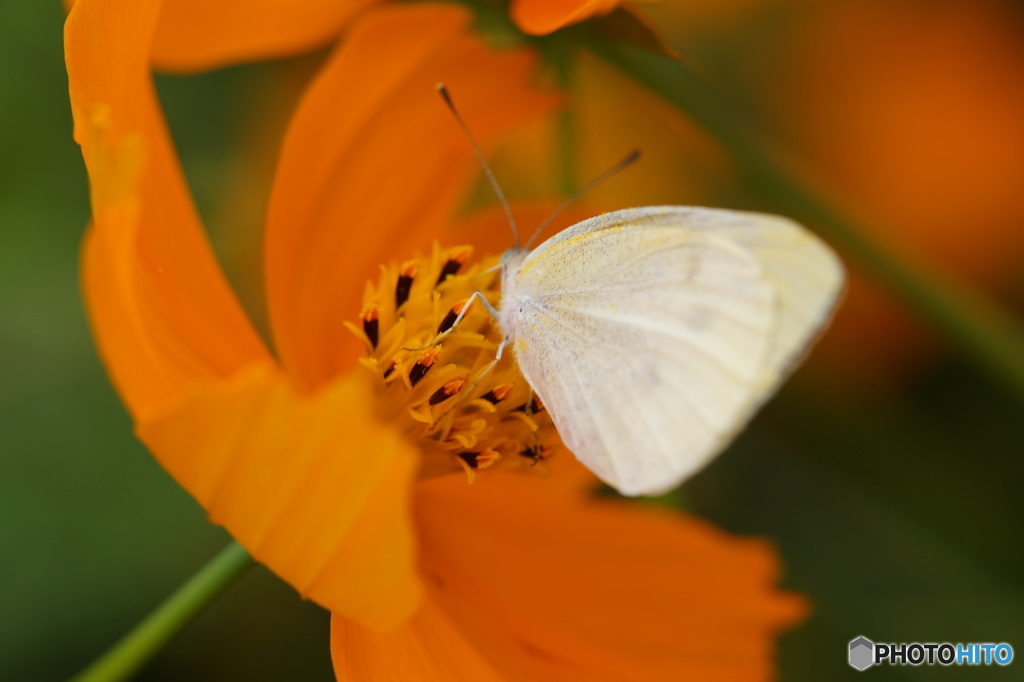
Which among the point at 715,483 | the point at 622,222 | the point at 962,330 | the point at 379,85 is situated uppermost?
the point at 379,85

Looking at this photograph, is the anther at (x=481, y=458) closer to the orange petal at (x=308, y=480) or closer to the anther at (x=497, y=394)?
the anther at (x=497, y=394)

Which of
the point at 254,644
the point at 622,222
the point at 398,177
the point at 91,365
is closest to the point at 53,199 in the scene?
the point at 91,365

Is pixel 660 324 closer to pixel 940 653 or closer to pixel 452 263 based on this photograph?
pixel 452 263

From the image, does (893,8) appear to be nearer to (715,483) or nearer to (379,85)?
(715,483)

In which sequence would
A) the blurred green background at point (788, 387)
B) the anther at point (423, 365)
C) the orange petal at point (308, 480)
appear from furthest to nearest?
the blurred green background at point (788, 387), the anther at point (423, 365), the orange petal at point (308, 480)

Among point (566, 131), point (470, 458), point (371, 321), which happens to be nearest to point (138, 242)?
point (371, 321)

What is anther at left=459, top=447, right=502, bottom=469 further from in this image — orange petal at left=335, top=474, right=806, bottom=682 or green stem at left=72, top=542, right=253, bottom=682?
green stem at left=72, top=542, right=253, bottom=682

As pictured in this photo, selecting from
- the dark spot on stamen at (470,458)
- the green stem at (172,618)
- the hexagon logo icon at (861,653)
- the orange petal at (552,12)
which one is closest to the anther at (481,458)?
the dark spot on stamen at (470,458)
